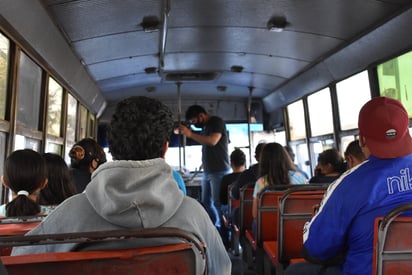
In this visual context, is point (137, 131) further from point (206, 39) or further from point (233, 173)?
point (206, 39)

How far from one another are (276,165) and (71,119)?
3437 millimetres

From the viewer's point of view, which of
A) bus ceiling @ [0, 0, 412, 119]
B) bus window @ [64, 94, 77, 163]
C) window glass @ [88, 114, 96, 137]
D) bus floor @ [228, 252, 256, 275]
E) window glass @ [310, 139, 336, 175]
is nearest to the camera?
bus ceiling @ [0, 0, 412, 119]

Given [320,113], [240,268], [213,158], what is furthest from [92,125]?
[240,268]

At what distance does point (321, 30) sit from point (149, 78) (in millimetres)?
3077

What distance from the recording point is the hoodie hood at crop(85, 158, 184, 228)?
2.85 feet

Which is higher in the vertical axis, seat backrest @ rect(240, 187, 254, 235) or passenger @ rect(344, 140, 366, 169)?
passenger @ rect(344, 140, 366, 169)

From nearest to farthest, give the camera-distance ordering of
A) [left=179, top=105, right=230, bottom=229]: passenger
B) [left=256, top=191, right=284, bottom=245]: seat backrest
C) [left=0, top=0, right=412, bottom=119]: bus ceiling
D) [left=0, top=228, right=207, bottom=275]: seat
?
[left=0, top=228, right=207, bottom=275]: seat
[left=256, top=191, right=284, bottom=245]: seat backrest
[left=0, top=0, right=412, bottom=119]: bus ceiling
[left=179, top=105, right=230, bottom=229]: passenger

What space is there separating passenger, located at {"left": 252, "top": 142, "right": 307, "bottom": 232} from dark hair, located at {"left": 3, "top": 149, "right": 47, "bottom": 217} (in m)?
1.56

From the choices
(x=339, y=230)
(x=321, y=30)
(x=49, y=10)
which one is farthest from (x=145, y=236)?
(x=321, y=30)

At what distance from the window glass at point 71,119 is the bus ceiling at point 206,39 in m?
0.17

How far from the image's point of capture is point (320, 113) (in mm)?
5324

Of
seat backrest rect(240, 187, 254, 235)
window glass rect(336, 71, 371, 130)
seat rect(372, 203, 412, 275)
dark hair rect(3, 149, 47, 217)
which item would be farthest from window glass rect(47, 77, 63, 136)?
window glass rect(336, 71, 371, 130)

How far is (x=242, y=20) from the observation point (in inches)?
138

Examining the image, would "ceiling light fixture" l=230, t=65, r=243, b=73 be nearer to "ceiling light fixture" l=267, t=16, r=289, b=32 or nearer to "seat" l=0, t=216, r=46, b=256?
"ceiling light fixture" l=267, t=16, r=289, b=32
